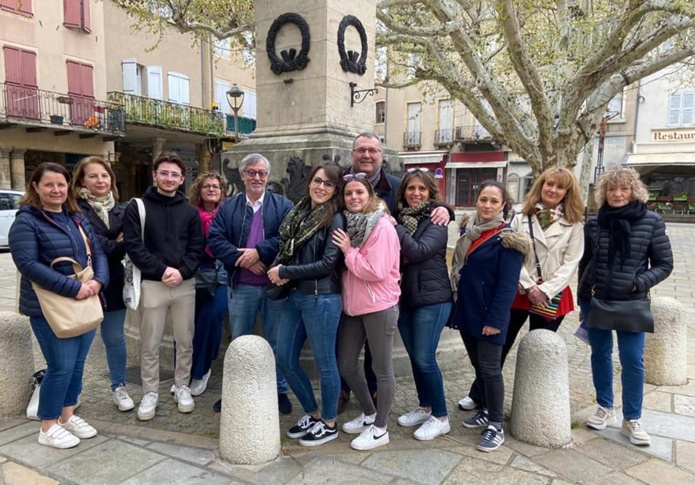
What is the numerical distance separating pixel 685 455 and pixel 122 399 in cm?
396

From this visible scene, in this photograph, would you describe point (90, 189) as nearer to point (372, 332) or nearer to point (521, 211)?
point (372, 332)

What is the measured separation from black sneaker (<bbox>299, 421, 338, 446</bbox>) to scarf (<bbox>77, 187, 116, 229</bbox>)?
209 cm

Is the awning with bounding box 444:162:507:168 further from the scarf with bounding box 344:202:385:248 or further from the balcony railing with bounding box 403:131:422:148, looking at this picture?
the scarf with bounding box 344:202:385:248

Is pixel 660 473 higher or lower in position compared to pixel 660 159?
lower

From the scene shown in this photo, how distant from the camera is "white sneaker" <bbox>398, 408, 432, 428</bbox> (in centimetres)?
365

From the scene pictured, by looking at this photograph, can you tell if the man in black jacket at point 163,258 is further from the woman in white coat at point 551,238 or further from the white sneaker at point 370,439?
the woman in white coat at point 551,238

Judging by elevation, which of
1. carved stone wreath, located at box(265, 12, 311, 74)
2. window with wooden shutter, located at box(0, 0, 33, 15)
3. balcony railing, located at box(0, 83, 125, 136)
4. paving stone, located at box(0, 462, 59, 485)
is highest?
window with wooden shutter, located at box(0, 0, 33, 15)

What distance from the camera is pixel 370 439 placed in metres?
3.32

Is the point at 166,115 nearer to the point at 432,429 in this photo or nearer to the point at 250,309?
the point at 250,309

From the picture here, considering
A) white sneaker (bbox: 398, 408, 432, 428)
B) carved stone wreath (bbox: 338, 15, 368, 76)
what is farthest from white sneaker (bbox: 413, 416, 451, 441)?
carved stone wreath (bbox: 338, 15, 368, 76)

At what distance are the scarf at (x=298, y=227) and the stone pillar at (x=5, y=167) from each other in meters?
18.9

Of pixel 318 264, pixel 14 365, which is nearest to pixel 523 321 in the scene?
pixel 318 264

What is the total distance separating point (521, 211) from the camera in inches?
144

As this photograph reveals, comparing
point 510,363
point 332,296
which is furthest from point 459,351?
point 332,296
